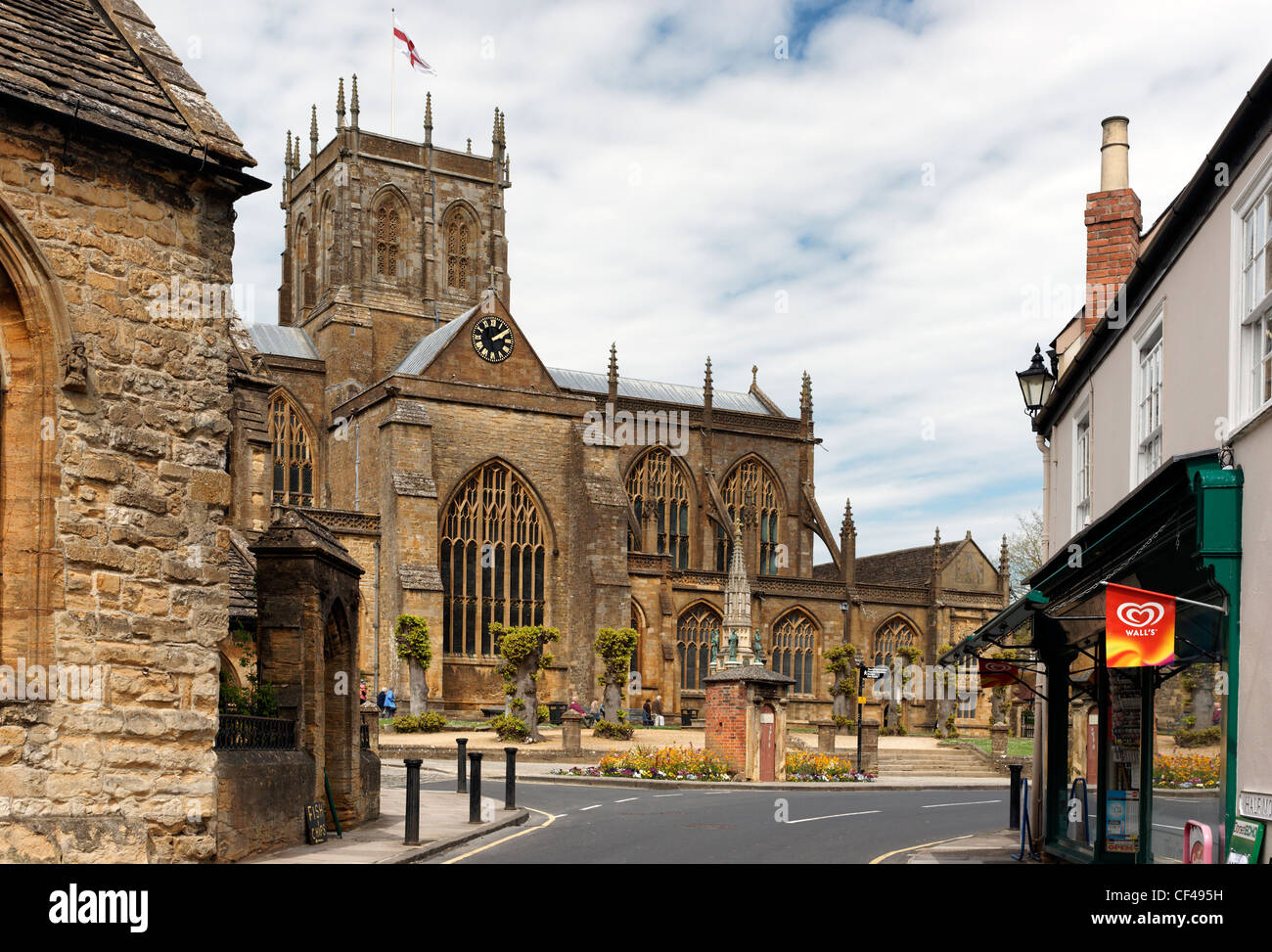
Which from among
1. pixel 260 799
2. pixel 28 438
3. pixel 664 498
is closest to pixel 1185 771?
pixel 260 799

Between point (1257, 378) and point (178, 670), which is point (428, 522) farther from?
point (1257, 378)

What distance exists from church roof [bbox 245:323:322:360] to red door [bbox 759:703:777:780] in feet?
103

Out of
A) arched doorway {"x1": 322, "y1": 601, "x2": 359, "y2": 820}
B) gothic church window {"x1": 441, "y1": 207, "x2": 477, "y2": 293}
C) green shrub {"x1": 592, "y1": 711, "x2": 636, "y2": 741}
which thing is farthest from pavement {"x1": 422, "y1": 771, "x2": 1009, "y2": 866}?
gothic church window {"x1": 441, "y1": 207, "x2": 477, "y2": 293}

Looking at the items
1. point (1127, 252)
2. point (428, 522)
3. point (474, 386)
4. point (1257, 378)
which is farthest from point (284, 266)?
point (1257, 378)

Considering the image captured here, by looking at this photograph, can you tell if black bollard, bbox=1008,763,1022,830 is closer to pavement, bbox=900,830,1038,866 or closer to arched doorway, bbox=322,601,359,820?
pavement, bbox=900,830,1038,866

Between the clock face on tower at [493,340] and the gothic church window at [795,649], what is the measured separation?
Result: 1547 centimetres

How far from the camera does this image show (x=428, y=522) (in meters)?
47.2

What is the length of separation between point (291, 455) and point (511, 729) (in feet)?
64.9

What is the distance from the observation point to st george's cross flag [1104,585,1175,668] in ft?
32.0

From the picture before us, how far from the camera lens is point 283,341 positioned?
5938 centimetres

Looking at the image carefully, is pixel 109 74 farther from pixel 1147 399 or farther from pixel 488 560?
pixel 488 560
